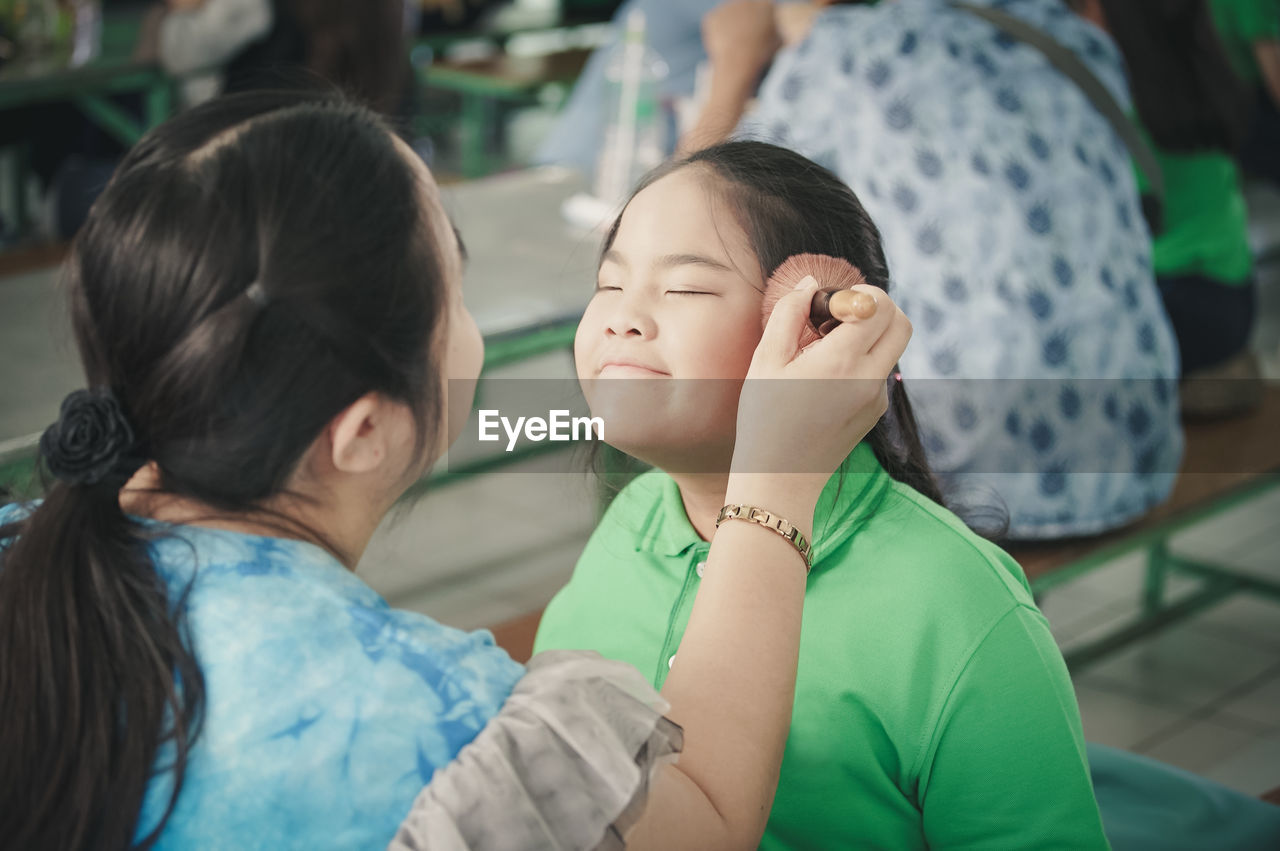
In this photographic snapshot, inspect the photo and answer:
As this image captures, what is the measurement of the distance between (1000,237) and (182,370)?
1.45 meters

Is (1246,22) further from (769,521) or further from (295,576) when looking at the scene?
(295,576)

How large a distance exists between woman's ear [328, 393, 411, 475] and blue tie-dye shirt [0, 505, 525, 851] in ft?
0.25

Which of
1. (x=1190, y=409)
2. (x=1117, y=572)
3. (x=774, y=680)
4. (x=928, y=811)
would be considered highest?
(x=774, y=680)

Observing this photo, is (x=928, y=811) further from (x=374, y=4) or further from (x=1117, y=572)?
(x=374, y=4)

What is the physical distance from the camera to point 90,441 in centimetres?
83

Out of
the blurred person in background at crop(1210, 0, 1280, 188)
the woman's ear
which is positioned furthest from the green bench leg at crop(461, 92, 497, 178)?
the woman's ear

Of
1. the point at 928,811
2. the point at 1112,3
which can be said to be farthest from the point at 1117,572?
the point at 928,811

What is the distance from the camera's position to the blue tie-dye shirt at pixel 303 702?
77 centimetres

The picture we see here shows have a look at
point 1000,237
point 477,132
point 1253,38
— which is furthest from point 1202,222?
point 477,132

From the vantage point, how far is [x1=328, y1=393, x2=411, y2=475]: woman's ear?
875 millimetres

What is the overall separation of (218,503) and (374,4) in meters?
3.32

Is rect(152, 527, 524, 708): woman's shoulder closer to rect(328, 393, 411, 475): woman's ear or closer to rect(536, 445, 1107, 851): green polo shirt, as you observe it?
rect(328, 393, 411, 475): woman's ear

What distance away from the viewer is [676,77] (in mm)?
3441

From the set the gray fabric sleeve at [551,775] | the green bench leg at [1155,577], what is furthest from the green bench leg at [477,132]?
the gray fabric sleeve at [551,775]
